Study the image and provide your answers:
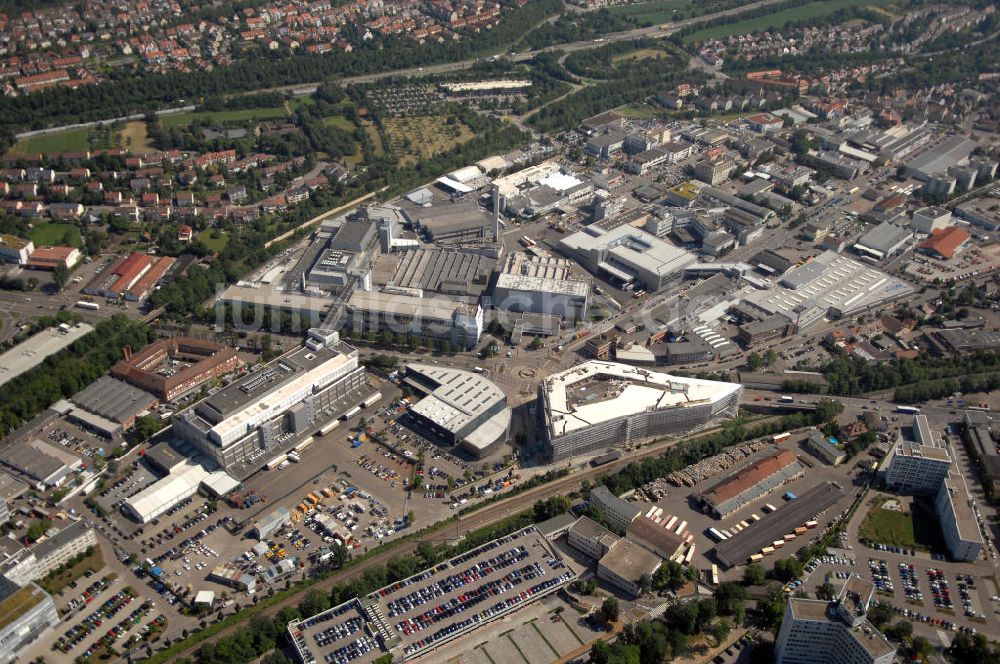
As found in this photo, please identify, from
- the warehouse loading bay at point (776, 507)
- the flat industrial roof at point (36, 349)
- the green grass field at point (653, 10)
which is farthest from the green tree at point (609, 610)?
the green grass field at point (653, 10)

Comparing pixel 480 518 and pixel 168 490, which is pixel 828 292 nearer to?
pixel 480 518

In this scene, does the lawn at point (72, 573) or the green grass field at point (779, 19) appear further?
the green grass field at point (779, 19)

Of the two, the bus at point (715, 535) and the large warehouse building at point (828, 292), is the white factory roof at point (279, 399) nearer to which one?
the bus at point (715, 535)

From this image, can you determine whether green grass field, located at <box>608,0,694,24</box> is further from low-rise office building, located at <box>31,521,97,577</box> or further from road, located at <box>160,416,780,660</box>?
low-rise office building, located at <box>31,521,97,577</box>

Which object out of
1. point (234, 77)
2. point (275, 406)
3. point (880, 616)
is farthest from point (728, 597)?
point (234, 77)

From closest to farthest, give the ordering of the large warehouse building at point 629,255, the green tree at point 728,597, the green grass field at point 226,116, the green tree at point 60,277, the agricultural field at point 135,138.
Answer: the green tree at point 728,597 < the green tree at point 60,277 < the large warehouse building at point 629,255 < the agricultural field at point 135,138 < the green grass field at point 226,116
